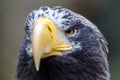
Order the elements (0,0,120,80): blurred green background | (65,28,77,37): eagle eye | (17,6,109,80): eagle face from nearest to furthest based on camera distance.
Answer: (17,6,109,80): eagle face < (65,28,77,37): eagle eye < (0,0,120,80): blurred green background

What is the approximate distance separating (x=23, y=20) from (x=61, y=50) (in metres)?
3.83

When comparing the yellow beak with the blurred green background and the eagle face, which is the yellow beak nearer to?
the eagle face

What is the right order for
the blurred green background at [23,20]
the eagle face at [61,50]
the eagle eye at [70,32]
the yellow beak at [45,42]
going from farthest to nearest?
the blurred green background at [23,20] → the eagle eye at [70,32] → the eagle face at [61,50] → the yellow beak at [45,42]

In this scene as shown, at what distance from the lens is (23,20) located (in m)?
9.41

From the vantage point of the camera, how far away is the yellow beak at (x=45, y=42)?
5.39 metres

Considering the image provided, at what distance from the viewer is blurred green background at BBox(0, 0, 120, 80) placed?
29.6 ft

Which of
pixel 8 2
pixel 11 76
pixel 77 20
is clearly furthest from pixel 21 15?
pixel 77 20

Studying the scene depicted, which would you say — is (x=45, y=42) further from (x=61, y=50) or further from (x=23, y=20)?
(x=23, y=20)

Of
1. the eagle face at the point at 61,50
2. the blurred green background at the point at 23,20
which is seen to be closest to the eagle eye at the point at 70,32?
the eagle face at the point at 61,50

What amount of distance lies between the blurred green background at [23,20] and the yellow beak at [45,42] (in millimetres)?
3170

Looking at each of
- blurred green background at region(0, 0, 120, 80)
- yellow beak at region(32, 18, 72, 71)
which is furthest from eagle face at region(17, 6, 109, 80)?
blurred green background at region(0, 0, 120, 80)

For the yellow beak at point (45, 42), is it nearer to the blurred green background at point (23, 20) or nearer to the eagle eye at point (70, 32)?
the eagle eye at point (70, 32)

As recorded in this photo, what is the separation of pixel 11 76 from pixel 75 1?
1662 mm

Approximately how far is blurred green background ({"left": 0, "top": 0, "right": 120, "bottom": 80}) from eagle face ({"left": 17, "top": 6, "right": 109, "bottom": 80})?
2984 mm
